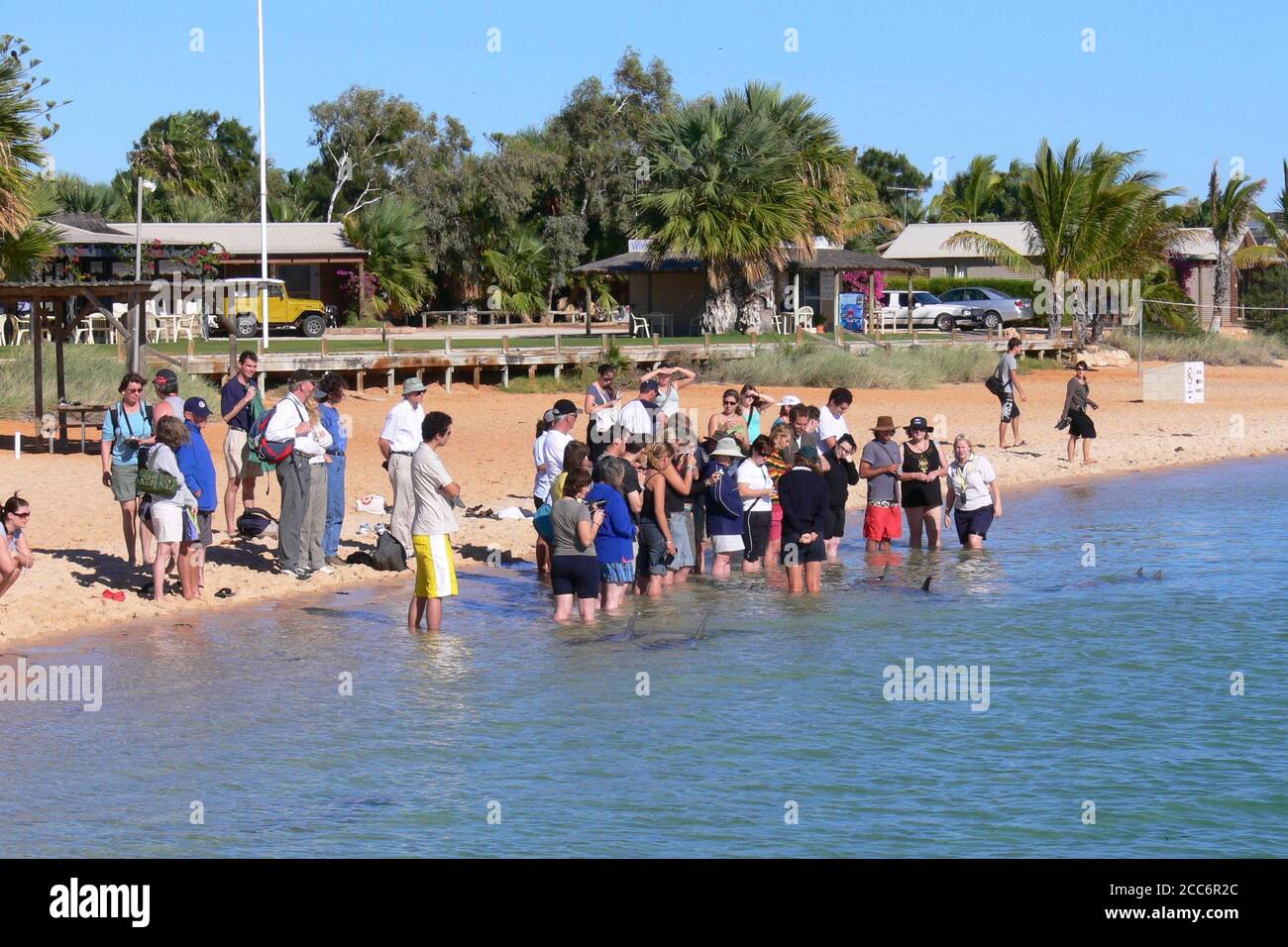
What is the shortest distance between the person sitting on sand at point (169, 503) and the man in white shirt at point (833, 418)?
5.80m

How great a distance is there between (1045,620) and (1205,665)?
1.78 meters

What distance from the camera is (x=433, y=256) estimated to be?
53.9 metres

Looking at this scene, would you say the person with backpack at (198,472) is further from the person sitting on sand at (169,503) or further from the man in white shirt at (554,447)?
the man in white shirt at (554,447)

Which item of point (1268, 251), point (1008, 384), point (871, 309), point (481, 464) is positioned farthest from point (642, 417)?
point (1268, 251)

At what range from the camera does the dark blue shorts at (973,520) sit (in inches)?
626

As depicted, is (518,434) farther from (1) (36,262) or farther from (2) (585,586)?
(2) (585,586)

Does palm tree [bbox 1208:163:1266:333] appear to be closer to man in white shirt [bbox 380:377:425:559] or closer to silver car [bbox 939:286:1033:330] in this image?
silver car [bbox 939:286:1033:330]

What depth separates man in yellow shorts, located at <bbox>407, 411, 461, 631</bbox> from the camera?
1120 centimetres

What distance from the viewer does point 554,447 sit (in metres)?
13.5

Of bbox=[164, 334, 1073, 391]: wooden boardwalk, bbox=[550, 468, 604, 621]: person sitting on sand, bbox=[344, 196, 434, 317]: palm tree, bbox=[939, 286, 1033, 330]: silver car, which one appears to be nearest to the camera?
bbox=[550, 468, 604, 621]: person sitting on sand

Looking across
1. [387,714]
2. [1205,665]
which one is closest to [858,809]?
[387,714]

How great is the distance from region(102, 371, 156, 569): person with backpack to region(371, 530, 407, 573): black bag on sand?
7.33 feet

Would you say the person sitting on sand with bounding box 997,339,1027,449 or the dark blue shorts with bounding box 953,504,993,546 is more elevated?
the person sitting on sand with bounding box 997,339,1027,449

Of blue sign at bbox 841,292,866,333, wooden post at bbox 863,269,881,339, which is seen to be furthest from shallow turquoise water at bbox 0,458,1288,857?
blue sign at bbox 841,292,866,333
